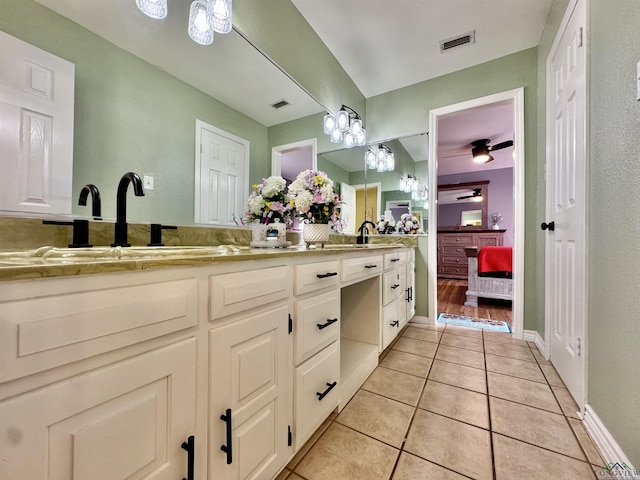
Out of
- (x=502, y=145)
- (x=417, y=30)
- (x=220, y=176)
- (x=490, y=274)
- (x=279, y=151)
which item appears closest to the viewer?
(x=220, y=176)

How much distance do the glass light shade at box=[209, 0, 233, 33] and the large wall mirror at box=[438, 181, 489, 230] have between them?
6.07m

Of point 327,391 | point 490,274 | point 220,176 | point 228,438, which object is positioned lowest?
point 327,391

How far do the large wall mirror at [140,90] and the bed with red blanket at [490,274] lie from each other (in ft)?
10.9

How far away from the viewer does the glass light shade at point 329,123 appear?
2.32 metres

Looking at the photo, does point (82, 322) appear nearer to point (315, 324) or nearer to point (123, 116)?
point (315, 324)

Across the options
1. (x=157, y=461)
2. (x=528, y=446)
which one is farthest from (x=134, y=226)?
(x=528, y=446)

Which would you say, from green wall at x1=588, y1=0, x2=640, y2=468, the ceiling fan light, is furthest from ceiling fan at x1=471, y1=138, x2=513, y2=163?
green wall at x1=588, y1=0, x2=640, y2=468

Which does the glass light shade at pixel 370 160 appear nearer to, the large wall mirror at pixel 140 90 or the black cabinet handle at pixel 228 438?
the large wall mirror at pixel 140 90

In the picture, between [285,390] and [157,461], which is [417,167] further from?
[157,461]

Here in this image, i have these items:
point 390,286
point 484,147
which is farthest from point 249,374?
point 484,147

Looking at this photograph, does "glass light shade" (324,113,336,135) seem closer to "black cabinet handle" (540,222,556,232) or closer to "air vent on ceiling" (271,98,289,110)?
"air vent on ceiling" (271,98,289,110)

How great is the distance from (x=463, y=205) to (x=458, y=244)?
52.8 inches

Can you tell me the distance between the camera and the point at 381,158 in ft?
9.88

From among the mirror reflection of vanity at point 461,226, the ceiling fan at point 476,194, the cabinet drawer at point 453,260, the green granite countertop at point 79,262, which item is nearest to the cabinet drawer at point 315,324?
the green granite countertop at point 79,262
